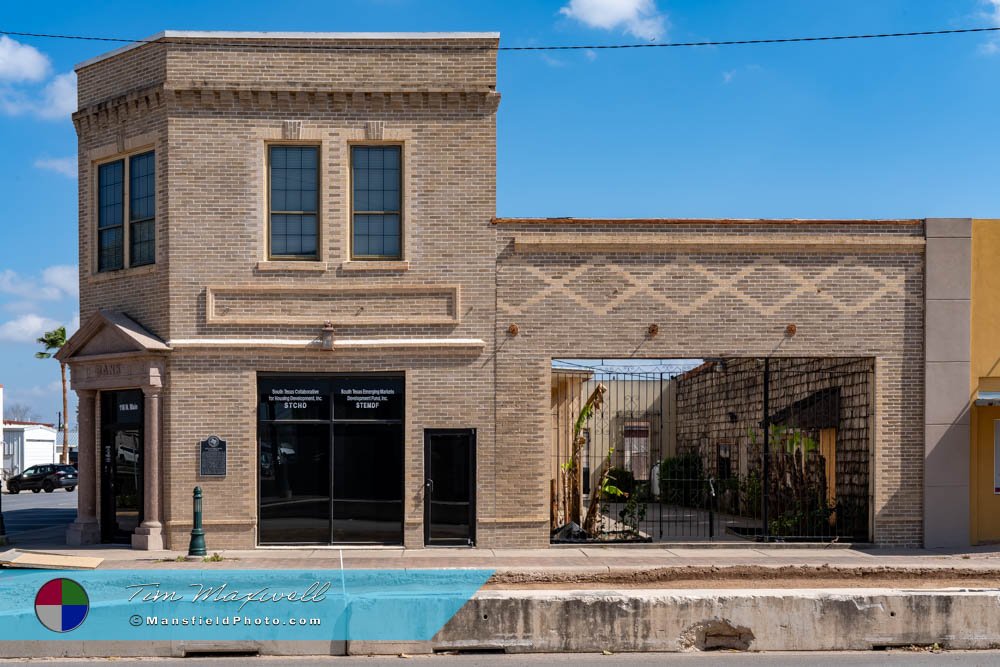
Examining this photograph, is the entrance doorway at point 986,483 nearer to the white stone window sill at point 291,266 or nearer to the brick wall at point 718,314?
the brick wall at point 718,314

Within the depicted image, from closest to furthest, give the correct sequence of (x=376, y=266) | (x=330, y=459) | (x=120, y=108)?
(x=330, y=459), (x=376, y=266), (x=120, y=108)

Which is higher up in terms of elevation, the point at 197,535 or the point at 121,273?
the point at 121,273

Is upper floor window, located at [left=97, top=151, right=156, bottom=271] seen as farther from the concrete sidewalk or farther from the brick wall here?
the brick wall

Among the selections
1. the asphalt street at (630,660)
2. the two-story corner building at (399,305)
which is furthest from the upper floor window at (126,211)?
the asphalt street at (630,660)

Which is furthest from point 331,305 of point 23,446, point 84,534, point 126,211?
point 23,446

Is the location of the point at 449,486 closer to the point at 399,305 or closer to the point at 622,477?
the point at 399,305

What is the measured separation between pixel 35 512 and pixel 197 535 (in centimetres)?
1462

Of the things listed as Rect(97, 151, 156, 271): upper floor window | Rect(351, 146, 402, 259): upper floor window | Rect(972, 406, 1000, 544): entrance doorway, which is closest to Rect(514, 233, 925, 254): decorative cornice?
Rect(351, 146, 402, 259): upper floor window

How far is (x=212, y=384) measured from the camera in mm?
16328

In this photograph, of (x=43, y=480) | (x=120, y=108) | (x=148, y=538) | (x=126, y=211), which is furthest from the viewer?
(x=43, y=480)

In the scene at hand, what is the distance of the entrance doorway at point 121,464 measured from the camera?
1705 cm

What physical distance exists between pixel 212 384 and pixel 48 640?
655cm

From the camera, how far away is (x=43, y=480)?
138 ft

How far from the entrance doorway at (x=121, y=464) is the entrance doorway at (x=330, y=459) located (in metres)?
2.42
